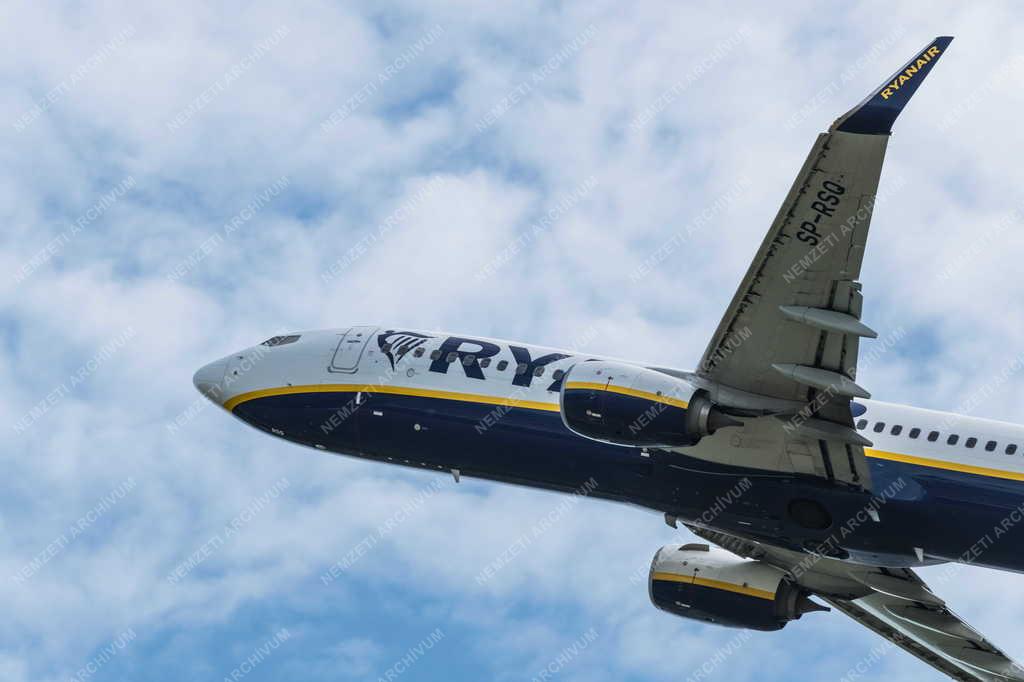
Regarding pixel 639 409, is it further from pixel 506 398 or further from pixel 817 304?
pixel 506 398

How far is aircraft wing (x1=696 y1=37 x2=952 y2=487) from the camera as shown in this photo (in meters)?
25.9

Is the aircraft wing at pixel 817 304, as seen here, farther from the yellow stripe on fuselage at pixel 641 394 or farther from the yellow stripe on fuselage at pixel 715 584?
the yellow stripe on fuselage at pixel 715 584

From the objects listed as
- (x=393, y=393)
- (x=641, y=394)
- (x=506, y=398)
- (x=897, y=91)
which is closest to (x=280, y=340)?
(x=393, y=393)

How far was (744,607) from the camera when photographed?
121 feet

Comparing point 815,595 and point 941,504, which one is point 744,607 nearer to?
point 815,595

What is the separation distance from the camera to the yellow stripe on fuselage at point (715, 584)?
36938 mm

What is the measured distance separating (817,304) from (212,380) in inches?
676

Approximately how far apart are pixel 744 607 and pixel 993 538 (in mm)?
7270

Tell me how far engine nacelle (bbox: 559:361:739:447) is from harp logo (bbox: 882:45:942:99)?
25.3 feet

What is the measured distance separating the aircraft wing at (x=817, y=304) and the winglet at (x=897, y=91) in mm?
16

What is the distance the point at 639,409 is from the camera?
30203mm

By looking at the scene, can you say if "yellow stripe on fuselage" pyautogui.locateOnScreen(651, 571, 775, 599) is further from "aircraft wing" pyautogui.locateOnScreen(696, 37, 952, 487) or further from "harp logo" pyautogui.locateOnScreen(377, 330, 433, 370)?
"harp logo" pyautogui.locateOnScreen(377, 330, 433, 370)

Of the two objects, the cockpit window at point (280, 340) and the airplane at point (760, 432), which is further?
the cockpit window at point (280, 340)

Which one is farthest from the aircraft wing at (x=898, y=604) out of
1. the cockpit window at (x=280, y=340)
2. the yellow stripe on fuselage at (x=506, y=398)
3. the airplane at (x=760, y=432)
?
the cockpit window at (x=280, y=340)
